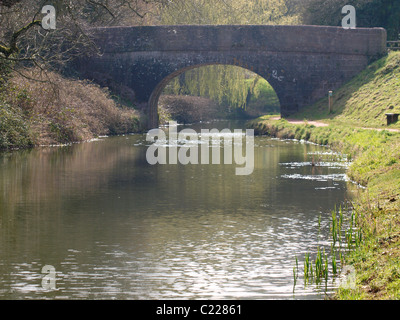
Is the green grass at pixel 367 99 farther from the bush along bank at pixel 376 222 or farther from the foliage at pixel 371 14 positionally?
the bush along bank at pixel 376 222

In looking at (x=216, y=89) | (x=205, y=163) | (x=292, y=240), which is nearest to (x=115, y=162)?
(x=205, y=163)

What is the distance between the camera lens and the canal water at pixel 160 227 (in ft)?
28.8

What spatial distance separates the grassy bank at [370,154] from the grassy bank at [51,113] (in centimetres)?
774

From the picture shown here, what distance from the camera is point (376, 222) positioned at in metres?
10.5

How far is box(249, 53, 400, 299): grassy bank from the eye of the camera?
8.30m

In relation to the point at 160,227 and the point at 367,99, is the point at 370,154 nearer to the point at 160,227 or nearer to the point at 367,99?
the point at 160,227

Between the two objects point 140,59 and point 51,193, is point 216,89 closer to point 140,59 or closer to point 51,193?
point 140,59

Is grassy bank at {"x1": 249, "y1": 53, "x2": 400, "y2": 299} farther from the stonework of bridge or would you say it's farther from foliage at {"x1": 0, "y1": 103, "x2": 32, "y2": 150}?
foliage at {"x1": 0, "y1": 103, "x2": 32, "y2": 150}

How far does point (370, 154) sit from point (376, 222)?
7.54 metres

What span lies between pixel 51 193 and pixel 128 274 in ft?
23.1

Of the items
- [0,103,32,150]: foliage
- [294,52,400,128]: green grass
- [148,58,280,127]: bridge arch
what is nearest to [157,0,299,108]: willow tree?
[148,58,280,127]: bridge arch

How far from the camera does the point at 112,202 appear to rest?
14742 millimetres
